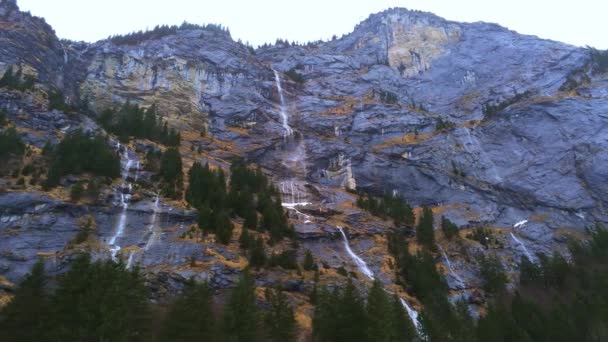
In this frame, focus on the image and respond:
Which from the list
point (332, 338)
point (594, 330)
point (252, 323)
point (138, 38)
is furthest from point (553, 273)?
point (138, 38)

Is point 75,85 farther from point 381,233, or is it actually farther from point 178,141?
point 381,233

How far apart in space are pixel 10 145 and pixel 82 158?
273 inches

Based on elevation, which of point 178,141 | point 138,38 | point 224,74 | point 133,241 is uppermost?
point 138,38

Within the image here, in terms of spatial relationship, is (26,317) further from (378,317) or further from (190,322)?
(378,317)

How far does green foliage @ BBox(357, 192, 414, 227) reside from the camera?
60969 millimetres

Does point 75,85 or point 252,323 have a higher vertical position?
→ point 75,85

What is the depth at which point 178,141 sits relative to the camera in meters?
68.1

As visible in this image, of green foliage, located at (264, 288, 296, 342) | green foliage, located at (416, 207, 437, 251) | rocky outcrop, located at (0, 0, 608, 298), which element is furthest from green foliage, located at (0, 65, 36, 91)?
green foliage, located at (416, 207, 437, 251)

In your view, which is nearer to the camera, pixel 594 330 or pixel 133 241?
pixel 594 330

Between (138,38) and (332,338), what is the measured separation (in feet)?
318

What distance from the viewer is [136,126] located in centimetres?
6662

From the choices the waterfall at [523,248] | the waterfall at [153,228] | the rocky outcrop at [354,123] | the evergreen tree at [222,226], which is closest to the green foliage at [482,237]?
the rocky outcrop at [354,123]

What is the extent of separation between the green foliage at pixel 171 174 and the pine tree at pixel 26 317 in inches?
915

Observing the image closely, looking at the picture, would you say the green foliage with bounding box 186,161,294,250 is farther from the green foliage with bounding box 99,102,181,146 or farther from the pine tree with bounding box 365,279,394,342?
the pine tree with bounding box 365,279,394,342
